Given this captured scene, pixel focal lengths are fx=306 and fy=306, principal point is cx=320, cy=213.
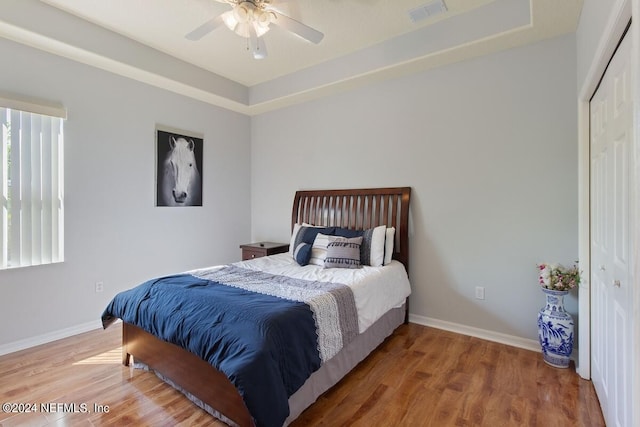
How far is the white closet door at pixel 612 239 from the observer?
50.8 inches

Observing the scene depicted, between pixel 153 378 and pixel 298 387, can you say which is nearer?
pixel 298 387

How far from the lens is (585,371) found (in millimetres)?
2133

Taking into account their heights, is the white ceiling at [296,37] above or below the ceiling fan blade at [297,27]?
above

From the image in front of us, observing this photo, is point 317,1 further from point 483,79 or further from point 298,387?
point 298,387

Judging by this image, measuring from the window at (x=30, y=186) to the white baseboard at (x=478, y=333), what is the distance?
3553 millimetres

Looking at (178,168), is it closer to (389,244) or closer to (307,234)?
(307,234)

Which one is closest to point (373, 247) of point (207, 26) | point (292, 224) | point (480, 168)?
point (480, 168)

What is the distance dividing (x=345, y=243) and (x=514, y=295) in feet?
5.08

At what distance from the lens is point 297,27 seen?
7.43ft

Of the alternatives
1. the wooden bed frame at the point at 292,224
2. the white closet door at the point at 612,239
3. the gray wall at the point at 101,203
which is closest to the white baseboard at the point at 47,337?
the gray wall at the point at 101,203

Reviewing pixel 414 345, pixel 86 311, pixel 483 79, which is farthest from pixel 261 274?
pixel 483 79

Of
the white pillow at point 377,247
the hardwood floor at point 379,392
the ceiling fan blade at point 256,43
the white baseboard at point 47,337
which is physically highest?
the ceiling fan blade at point 256,43

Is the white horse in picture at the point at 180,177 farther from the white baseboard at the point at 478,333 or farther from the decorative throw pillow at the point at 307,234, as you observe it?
the white baseboard at the point at 478,333

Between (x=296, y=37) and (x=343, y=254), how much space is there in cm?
215
